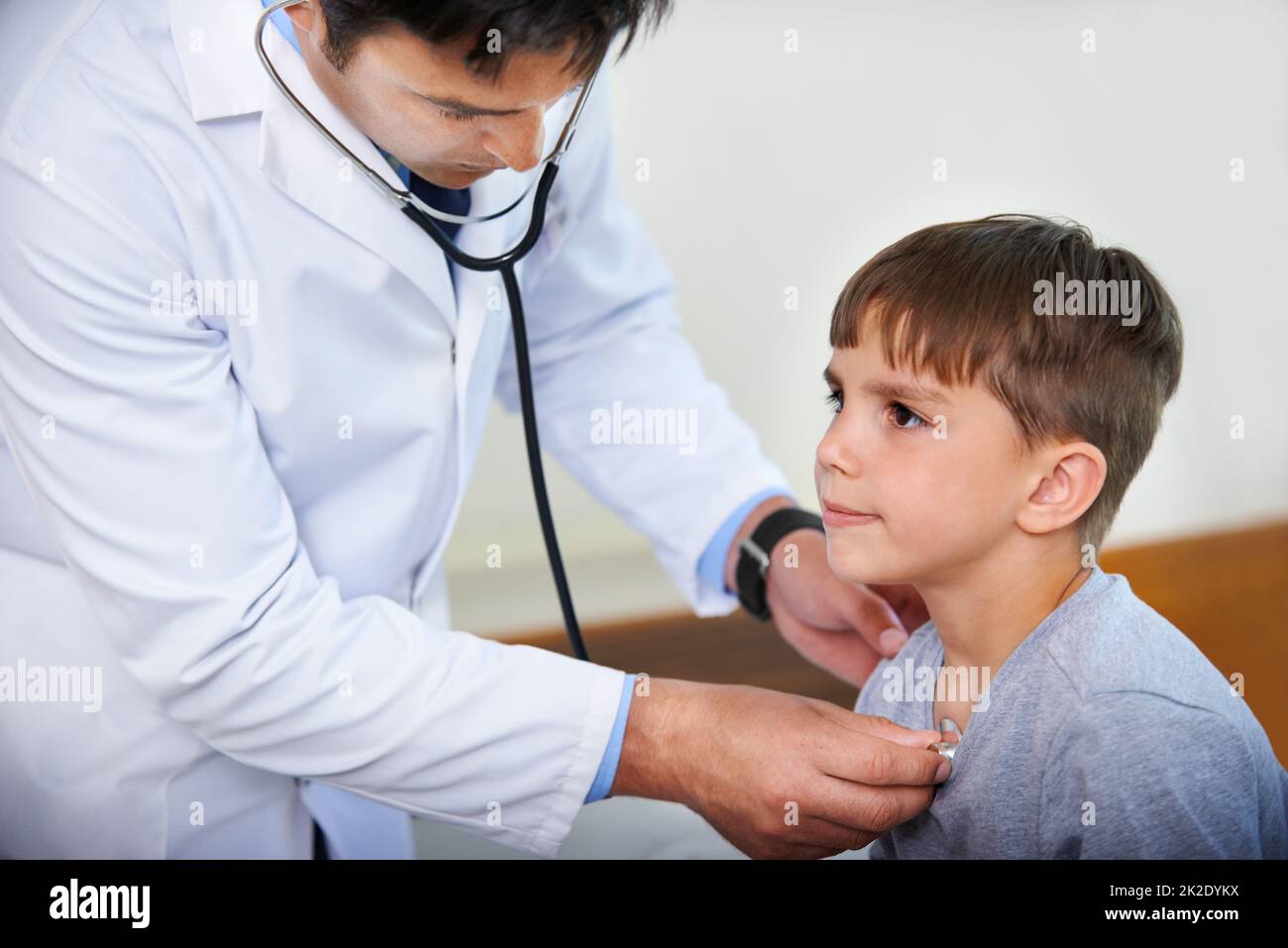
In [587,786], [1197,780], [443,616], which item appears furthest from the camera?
[443,616]

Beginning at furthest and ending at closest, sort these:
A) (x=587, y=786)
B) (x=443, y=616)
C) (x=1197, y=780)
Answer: (x=443, y=616) → (x=587, y=786) → (x=1197, y=780)

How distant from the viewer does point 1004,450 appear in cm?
84

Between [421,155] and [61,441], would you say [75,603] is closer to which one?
[61,441]

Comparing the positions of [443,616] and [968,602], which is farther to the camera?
[443,616]

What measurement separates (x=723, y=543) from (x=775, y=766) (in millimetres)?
331

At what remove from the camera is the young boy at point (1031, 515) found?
785 mm

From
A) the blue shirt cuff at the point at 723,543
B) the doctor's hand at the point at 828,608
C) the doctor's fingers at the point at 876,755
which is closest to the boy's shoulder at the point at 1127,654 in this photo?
the doctor's fingers at the point at 876,755

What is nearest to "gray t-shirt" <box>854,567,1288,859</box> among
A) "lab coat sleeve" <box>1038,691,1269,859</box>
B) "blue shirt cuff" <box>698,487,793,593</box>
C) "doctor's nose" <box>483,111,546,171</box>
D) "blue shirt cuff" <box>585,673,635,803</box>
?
"lab coat sleeve" <box>1038,691,1269,859</box>

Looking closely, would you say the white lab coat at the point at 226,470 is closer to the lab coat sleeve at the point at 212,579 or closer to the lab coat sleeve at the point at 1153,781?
the lab coat sleeve at the point at 212,579

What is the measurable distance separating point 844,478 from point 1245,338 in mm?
336

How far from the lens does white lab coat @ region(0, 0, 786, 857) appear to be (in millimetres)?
812

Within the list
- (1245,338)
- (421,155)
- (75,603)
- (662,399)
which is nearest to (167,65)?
(421,155)

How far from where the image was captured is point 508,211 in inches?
37.2

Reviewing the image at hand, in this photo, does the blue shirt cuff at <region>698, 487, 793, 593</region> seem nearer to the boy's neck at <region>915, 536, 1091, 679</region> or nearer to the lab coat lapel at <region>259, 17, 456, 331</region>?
the boy's neck at <region>915, 536, 1091, 679</region>
